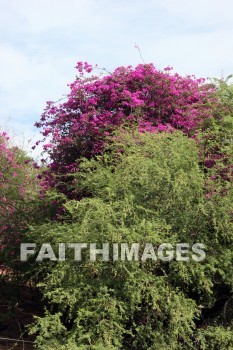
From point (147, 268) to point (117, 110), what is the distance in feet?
13.8

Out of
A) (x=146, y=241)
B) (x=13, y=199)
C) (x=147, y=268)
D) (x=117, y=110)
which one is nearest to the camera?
(x=146, y=241)

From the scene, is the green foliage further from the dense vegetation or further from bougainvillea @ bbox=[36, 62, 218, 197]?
bougainvillea @ bbox=[36, 62, 218, 197]

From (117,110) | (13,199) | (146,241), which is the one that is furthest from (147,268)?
(13,199)

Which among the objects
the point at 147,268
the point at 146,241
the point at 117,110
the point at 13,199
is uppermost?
the point at 117,110

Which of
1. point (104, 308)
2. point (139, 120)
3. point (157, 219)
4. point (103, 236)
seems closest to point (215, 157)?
point (139, 120)

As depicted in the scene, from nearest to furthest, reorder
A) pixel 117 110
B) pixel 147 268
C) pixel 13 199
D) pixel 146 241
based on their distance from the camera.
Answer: pixel 146 241 → pixel 147 268 → pixel 117 110 → pixel 13 199

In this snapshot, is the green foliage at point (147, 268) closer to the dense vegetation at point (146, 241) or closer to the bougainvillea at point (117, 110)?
the dense vegetation at point (146, 241)

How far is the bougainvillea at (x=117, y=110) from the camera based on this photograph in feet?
32.9

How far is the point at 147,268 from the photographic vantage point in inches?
281

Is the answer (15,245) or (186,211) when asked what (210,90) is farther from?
(15,245)

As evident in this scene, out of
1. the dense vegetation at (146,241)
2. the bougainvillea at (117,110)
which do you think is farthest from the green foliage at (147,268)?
the bougainvillea at (117,110)

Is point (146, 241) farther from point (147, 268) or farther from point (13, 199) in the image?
point (13, 199)

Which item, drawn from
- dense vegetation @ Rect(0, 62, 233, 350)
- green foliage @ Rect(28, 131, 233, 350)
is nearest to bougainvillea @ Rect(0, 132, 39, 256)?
dense vegetation @ Rect(0, 62, 233, 350)

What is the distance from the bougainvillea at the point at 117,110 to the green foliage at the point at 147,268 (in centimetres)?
193
